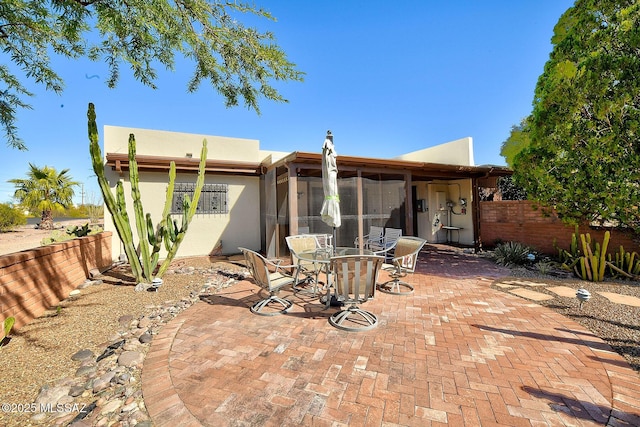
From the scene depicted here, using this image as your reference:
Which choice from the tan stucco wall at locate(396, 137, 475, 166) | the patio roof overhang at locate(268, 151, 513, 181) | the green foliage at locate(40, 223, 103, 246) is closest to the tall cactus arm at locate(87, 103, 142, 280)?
the green foliage at locate(40, 223, 103, 246)

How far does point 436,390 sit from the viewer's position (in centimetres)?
222

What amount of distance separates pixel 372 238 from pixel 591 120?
5077mm

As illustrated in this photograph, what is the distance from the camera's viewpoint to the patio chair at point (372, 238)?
285 inches

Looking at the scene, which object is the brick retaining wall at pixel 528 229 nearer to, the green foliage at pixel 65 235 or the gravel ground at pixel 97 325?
the gravel ground at pixel 97 325

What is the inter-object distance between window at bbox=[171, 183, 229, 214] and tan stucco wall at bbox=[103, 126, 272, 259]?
0.14 meters

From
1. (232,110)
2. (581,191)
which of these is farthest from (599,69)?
(232,110)

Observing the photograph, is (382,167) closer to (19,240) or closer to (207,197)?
(207,197)


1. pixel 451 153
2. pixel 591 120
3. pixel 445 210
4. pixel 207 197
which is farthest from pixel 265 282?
pixel 451 153

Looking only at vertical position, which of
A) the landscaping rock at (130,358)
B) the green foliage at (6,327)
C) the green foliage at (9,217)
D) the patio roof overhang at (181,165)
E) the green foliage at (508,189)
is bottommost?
the landscaping rock at (130,358)

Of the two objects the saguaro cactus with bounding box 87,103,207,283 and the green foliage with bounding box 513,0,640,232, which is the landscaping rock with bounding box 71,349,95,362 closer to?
the saguaro cactus with bounding box 87,103,207,283

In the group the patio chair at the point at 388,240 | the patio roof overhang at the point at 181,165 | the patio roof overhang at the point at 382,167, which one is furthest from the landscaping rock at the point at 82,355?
the patio roof overhang at the point at 181,165

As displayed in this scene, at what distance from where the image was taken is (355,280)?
10.6ft

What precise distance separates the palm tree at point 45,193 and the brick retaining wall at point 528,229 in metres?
23.1

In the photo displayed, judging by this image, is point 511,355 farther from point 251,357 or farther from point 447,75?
point 447,75
